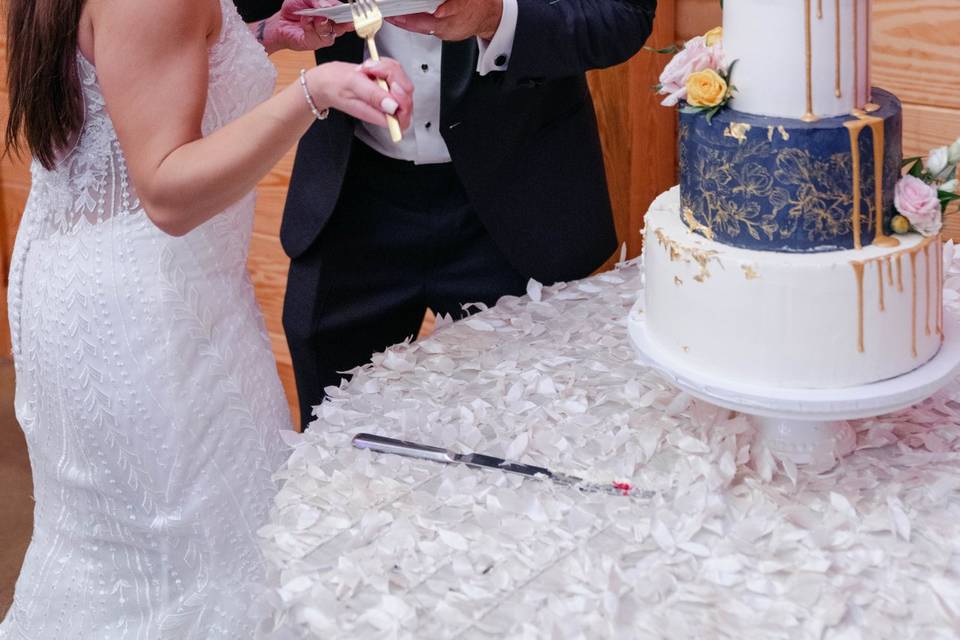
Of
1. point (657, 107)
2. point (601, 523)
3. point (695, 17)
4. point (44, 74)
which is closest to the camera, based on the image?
point (601, 523)

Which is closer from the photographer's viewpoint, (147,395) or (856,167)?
(856,167)

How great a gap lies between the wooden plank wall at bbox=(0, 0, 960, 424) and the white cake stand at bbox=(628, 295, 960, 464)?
3.36 ft

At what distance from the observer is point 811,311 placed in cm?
131

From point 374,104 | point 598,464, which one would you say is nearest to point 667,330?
point 598,464

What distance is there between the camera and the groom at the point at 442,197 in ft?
6.50

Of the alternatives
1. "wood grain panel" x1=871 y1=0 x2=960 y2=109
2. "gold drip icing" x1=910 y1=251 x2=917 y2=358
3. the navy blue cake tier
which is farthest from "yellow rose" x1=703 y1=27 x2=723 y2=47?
"wood grain panel" x1=871 y1=0 x2=960 y2=109

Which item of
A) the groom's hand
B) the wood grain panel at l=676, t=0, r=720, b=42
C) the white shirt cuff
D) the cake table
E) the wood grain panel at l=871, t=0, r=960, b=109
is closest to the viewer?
the cake table

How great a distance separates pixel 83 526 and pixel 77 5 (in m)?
0.74

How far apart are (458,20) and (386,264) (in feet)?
1.91

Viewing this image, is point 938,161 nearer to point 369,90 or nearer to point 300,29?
point 369,90

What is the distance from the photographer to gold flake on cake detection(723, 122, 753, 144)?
133cm

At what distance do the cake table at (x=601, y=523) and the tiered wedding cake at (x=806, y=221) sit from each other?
13 centimetres

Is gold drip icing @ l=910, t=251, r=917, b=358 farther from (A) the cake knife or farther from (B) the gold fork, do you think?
(B) the gold fork

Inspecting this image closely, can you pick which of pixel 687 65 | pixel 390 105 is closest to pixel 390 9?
pixel 390 105
